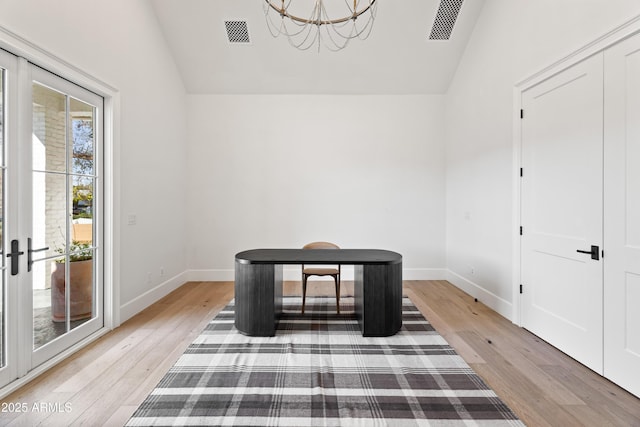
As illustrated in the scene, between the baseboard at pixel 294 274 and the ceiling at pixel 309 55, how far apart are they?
9.16 ft

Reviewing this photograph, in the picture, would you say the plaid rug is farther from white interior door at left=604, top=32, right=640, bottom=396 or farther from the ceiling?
the ceiling

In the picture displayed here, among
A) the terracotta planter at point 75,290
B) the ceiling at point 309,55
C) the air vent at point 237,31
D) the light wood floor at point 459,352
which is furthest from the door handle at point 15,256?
the air vent at point 237,31

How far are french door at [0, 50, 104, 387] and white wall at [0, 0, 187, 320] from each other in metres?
0.25

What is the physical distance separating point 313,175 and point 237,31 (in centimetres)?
218

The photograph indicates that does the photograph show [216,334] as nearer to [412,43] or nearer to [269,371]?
[269,371]

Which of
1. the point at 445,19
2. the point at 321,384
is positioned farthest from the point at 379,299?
the point at 445,19

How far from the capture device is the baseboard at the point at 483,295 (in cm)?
319

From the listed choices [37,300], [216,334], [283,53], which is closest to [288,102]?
[283,53]

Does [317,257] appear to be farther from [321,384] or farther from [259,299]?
[321,384]

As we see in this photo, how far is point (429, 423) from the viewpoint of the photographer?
1652 mm

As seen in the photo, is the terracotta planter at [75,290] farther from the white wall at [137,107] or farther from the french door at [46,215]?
the white wall at [137,107]

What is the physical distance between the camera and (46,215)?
7.47 ft

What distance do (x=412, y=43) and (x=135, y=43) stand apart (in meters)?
3.38

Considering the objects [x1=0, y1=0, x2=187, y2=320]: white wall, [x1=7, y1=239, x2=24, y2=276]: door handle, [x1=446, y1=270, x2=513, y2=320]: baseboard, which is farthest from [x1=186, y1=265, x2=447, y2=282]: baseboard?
[x1=7, y1=239, x2=24, y2=276]: door handle
